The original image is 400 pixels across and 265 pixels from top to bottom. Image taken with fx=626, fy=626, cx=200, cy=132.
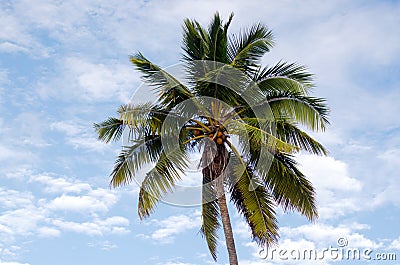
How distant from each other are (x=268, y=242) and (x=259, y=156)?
7.32ft

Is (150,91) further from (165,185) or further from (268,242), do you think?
A: (268,242)

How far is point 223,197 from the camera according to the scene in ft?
53.2

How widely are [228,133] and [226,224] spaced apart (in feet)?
7.67

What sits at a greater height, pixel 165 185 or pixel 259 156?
pixel 259 156

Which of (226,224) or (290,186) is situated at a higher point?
(290,186)

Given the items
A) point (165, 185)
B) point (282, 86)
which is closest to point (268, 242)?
point (165, 185)

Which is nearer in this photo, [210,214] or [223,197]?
[223,197]

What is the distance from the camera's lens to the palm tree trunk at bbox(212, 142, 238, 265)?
15.9m

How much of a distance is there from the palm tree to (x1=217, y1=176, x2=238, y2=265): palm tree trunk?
25 mm

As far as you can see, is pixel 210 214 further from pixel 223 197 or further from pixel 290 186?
pixel 290 186

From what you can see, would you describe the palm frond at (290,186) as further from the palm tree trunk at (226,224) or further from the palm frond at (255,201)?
the palm tree trunk at (226,224)

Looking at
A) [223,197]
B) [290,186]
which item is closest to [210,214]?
[223,197]

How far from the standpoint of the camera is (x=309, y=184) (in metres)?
16.1

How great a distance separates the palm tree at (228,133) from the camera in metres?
15.8
